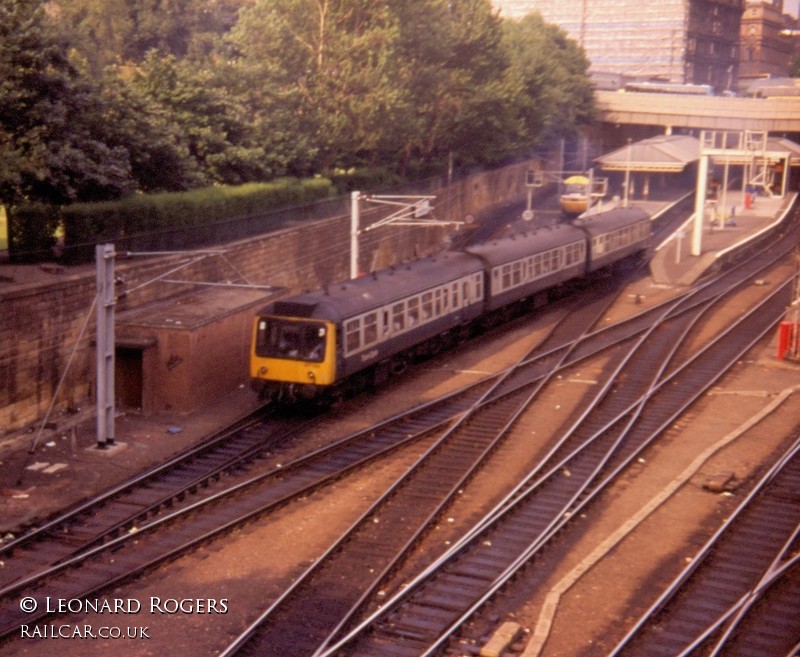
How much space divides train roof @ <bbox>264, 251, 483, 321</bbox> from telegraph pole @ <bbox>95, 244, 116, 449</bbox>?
383cm

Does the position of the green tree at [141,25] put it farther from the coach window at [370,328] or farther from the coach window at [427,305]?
the coach window at [370,328]

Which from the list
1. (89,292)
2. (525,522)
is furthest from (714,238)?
(525,522)

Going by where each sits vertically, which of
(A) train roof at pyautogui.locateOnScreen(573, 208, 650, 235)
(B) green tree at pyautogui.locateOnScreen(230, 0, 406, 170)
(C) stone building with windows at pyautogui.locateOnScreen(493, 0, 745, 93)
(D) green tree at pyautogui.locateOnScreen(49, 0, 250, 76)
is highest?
(C) stone building with windows at pyautogui.locateOnScreen(493, 0, 745, 93)

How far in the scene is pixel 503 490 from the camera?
59.6ft

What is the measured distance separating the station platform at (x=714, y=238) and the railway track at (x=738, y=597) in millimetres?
25329

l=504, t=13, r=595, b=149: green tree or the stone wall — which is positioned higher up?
l=504, t=13, r=595, b=149: green tree

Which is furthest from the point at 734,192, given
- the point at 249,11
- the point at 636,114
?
the point at 249,11

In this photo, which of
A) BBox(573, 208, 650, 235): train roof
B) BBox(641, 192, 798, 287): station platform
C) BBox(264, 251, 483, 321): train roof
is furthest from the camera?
BBox(641, 192, 798, 287): station platform

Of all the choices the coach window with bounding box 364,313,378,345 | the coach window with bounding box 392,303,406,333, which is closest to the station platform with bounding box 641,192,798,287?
the coach window with bounding box 392,303,406,333

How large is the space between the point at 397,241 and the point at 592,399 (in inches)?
859

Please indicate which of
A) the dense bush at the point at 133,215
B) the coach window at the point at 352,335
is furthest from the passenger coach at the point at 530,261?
the coach window at the point at 352,335

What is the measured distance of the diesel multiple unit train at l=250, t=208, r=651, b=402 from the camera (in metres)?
21.9

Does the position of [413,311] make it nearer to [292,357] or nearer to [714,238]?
[292,357]

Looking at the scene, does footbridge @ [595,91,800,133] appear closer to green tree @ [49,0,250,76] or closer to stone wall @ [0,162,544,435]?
green tree @ [49,0,250,76]
